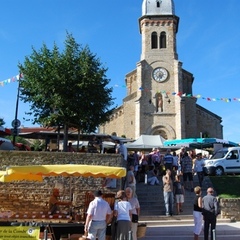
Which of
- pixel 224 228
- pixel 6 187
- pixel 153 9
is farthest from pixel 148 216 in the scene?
pixel 153 9

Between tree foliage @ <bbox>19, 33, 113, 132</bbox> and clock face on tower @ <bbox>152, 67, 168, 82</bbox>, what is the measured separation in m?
20.8

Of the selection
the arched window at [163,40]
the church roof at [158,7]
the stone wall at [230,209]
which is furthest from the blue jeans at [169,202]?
the church roof at [158,7]

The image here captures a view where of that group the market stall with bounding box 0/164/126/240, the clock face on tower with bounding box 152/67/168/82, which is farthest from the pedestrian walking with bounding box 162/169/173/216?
the clock face on tower with bounding box 152/67/168/82

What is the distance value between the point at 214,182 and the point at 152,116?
22.3 m

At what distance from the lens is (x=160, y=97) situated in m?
40.7

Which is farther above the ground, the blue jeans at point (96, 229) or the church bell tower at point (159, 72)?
the church bell tower at point (159, 72)

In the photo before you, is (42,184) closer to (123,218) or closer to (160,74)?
(123,218)

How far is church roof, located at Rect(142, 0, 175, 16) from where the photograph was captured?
43594 millimetres

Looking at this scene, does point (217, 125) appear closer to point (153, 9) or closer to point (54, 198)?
point (153, 9)

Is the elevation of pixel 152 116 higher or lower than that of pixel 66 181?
Result: higher

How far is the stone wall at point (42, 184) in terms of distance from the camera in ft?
43.8

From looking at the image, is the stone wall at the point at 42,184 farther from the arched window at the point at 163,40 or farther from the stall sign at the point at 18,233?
the arched window at the point at 163,40

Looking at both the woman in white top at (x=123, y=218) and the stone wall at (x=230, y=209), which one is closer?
the woman in white top at (x=123, y=218)

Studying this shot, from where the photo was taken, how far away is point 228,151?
827 inches
